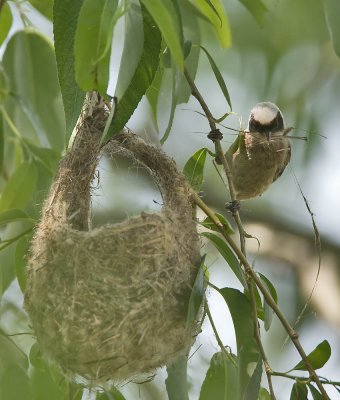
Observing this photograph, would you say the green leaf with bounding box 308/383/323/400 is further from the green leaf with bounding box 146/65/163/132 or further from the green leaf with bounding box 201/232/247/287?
the green leaf with bounding box 146/65/163/132

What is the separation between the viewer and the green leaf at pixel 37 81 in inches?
92.7

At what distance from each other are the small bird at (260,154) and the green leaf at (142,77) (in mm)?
1115

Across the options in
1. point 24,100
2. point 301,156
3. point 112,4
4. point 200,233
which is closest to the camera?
point 112,4

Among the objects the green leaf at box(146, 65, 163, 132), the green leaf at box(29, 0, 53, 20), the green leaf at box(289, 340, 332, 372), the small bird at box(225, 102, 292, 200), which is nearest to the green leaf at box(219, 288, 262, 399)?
the green leaf at box(289, 340, 332, 372)

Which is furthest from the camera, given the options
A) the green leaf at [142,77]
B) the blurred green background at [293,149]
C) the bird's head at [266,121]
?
the blurred green background at [293,149]

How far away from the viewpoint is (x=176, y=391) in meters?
1.68

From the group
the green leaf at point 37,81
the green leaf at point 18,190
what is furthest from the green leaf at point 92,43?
the green leaf at point 37,81

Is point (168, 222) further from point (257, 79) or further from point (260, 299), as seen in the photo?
point (257, 79)

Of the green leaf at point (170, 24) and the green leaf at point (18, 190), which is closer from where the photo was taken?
the green leaf at point (170, 24)

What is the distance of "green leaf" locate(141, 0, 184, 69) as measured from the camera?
114cm

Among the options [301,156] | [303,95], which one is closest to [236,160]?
[301,156]

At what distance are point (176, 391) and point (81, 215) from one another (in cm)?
43

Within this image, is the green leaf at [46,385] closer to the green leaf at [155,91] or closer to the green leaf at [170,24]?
the green leaf at [155,91]

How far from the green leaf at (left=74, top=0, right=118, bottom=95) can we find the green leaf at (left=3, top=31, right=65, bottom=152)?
108cm
